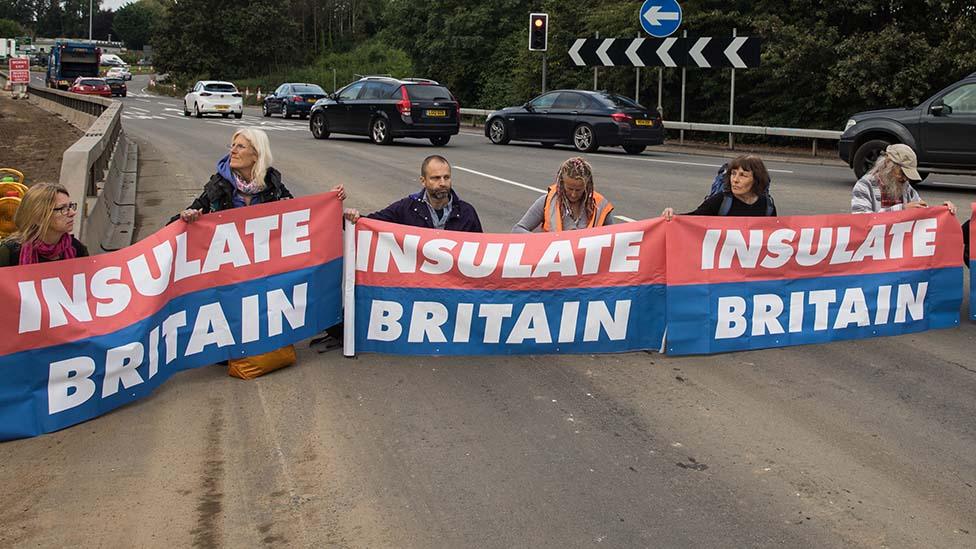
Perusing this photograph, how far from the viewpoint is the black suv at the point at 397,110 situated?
88.8 ft

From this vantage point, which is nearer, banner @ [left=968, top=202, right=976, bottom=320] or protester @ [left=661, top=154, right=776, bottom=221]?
protester @ [left=661, top=154, right=776, bottom=221]

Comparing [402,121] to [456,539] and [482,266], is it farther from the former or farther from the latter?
[456,539]

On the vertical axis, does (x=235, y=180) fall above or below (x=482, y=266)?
above

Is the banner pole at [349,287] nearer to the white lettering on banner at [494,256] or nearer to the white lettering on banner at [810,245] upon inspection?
the white lettering on banner at [494,256]

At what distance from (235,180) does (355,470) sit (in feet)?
8.83

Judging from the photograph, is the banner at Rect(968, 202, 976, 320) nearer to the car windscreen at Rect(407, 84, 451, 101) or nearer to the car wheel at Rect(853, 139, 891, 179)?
the car wheel at Rect(853, 139, 891, 179)

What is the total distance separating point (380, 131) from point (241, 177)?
2089 centimetres

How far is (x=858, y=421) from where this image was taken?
6078 millimetres

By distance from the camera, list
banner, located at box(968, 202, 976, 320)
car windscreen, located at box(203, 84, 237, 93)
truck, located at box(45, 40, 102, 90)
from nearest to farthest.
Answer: banner, located at box(968, 202, 976, 320)
car windscreen, located at box(203, 84, 237, 93)
truck, located at box(45, 40, 102, 90)

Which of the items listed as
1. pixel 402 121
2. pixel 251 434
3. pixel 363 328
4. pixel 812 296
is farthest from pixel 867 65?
pixel 251 434

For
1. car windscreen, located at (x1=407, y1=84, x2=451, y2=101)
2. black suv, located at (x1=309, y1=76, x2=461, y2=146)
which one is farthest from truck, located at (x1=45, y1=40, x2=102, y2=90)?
car windscreen, located at (x1=407, y1=84, x2=451, y2=101)

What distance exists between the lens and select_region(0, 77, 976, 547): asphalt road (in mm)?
4621

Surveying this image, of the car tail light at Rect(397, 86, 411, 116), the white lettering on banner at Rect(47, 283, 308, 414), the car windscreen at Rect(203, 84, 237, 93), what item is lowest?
the white lettering on banner at Rect(47, 283, 308, 414)

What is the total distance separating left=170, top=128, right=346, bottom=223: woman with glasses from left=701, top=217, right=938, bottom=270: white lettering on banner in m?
2.66
